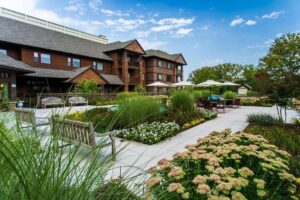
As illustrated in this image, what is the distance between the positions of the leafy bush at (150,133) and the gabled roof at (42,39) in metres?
19.4

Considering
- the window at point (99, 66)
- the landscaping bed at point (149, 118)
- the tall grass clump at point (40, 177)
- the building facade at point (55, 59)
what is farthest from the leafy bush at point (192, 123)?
the window at point (99, 66)

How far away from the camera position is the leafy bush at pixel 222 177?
1.60 metres

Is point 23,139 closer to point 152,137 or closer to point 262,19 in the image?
point 152,137

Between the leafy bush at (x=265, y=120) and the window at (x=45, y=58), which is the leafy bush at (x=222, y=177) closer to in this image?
the leafy bush at (x=265, y=120)

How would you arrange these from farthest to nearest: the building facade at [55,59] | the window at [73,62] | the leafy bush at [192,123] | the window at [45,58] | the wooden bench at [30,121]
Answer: the window at [73,62] < the window at [45,58] < the building facade at [55,59] < the leafy bush at [192,123] < the wooden bench at [30,121]

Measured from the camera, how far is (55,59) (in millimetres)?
23375

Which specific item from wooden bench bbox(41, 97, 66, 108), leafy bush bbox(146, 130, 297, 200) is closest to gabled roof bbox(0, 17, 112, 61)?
wooden bench bbox(41, 97, 66, 108)

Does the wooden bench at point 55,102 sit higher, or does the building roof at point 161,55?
the building roof at point 161,55

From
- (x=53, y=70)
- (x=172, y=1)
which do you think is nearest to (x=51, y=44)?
(x=53, y=70)

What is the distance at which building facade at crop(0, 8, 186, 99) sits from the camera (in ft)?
62.3

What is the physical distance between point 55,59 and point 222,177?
25387mm

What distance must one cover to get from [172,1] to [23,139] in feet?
51.3

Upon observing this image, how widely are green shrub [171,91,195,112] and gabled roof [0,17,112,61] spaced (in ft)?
60.1

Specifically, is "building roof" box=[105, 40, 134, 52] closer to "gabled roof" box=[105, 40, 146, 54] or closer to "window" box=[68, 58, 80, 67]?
"gabled roof" box=[105, 40, 146, 54]
